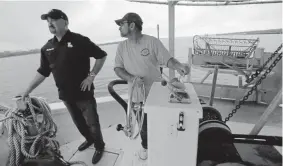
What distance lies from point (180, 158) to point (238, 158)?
0.34 meters

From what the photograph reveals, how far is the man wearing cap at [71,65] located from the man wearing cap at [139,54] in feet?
1.01

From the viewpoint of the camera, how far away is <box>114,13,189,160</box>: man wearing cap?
1487 mm

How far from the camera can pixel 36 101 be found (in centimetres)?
180

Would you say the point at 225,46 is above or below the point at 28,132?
above

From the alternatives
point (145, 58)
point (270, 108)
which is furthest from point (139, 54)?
point (270, 108)

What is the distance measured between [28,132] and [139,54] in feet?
3.62

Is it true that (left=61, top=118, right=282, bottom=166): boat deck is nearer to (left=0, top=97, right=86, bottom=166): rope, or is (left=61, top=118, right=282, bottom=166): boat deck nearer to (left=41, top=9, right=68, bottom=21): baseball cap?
(left=0, top=97, right=86, bottom=166): rope

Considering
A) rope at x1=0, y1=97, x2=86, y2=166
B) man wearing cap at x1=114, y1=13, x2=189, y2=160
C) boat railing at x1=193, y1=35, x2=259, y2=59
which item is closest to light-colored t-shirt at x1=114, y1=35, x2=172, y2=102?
man wearing cap at x1=114, y1=13, x2=189, y2=160

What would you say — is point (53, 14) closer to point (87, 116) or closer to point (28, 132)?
point (87, 116)

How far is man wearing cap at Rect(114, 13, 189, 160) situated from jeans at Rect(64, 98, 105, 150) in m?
0.44

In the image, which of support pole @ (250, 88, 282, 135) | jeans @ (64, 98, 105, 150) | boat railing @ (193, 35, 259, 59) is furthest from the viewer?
boat railing @ (193, 35, 259, 59)

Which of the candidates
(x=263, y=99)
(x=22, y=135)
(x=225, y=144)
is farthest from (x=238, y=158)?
(x=263, y=99)

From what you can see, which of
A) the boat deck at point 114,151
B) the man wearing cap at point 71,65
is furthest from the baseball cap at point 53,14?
the boat deck at point 114,151

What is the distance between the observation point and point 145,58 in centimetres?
152
